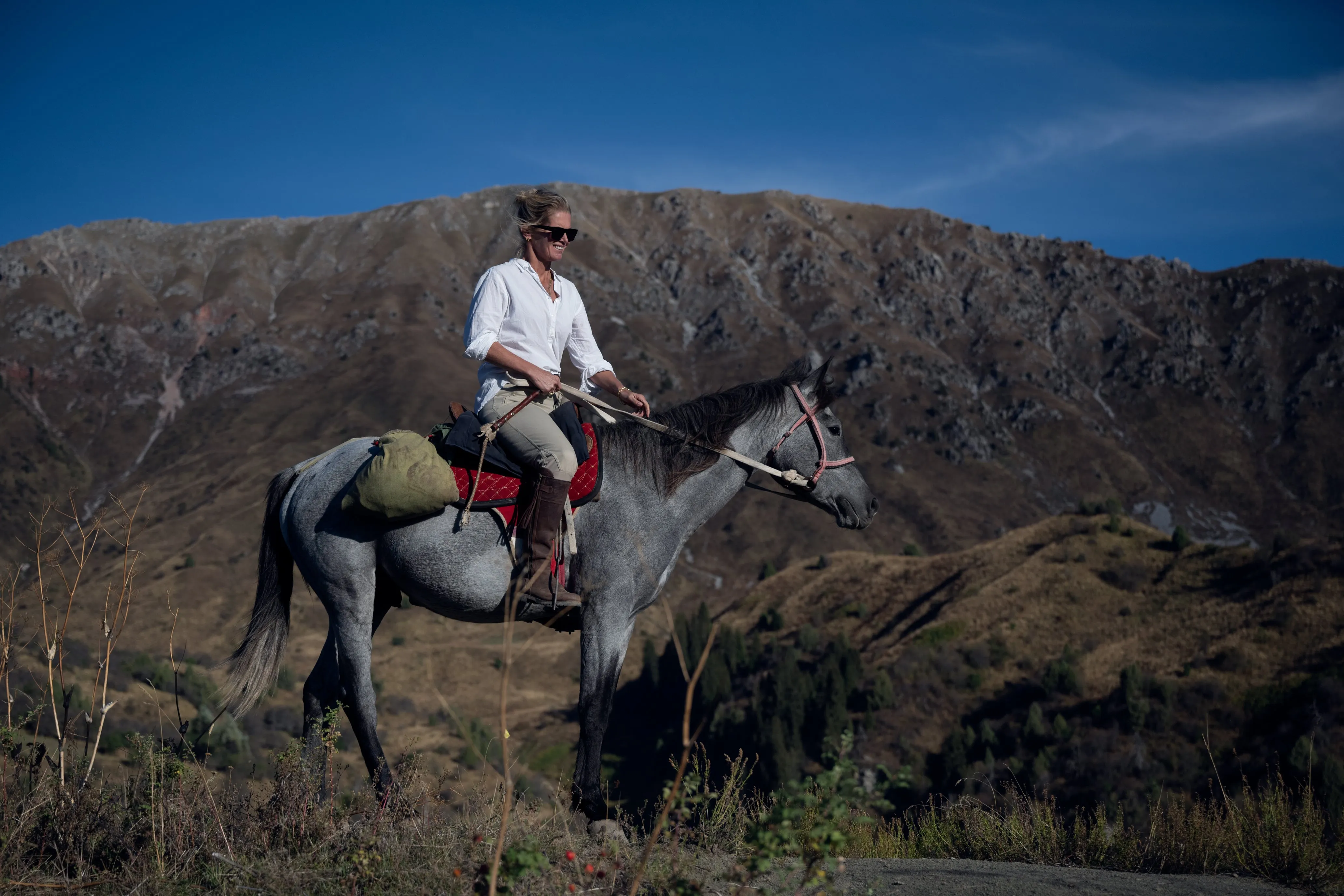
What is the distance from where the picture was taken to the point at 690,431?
6.74 m

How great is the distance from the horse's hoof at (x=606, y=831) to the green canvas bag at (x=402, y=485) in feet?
7.22

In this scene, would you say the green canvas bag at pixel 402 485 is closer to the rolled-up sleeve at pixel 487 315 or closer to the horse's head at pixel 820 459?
the rolled-up sleeve at pixel 487 315

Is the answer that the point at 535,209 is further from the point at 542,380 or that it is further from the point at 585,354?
the point at 542,380

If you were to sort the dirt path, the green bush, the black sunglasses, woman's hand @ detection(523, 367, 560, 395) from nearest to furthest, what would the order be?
the dirt path
woman's hand @ detection(523, 367, 560, 395)
the black sunglasses
the green bush

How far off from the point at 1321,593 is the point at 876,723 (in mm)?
33936

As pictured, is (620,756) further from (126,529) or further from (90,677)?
(126,529)

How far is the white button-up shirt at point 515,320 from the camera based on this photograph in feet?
20.2

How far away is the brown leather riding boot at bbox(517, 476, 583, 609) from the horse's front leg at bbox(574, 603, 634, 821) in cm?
23

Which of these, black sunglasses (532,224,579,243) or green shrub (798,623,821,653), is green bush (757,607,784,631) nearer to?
green shrub (798,623,821,653)

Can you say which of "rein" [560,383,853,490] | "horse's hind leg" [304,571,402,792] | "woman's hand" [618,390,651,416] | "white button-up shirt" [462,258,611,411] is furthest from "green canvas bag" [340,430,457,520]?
"woman's hand" [618,390,651,416]

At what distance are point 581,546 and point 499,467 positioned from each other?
76cm

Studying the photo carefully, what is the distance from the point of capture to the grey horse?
6.08 metres

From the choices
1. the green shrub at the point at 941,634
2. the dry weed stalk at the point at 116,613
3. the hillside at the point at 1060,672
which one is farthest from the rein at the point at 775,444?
the green shrub at the point at 941,634

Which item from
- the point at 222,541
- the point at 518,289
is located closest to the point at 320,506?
the point at 518,289
